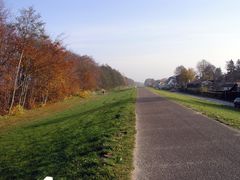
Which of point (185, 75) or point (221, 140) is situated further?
point (185, 75)

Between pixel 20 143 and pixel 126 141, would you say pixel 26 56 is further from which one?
pixel 126 141

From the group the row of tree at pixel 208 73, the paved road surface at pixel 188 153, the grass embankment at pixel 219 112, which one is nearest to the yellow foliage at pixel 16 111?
the grass embankment at pixel 219 112

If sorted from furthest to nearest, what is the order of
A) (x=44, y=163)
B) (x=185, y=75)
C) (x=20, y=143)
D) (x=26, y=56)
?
→ (x=185, y=75)
(x=26, y=56)
(x=20, y=143)
(x=44, y=163)

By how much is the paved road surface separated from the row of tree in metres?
116

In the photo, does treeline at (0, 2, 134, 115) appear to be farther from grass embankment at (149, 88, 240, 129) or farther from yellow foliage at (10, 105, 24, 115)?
grass embankment at (149, 88, 240, 129)

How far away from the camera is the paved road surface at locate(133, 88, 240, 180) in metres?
7.88

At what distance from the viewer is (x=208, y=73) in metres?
156

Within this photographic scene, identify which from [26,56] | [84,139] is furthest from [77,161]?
[26,56]

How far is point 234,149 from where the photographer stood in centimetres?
1028

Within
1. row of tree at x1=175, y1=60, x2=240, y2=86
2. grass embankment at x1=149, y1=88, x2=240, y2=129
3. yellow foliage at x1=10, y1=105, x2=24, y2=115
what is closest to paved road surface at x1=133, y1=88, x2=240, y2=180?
grass embankment at x1=149, y1=88, x2=240, y2=129

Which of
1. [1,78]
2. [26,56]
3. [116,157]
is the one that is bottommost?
[116,157]

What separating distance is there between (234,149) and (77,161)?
4.54 m

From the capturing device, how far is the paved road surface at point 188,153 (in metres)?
7.88

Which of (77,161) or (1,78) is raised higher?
(1,78)
